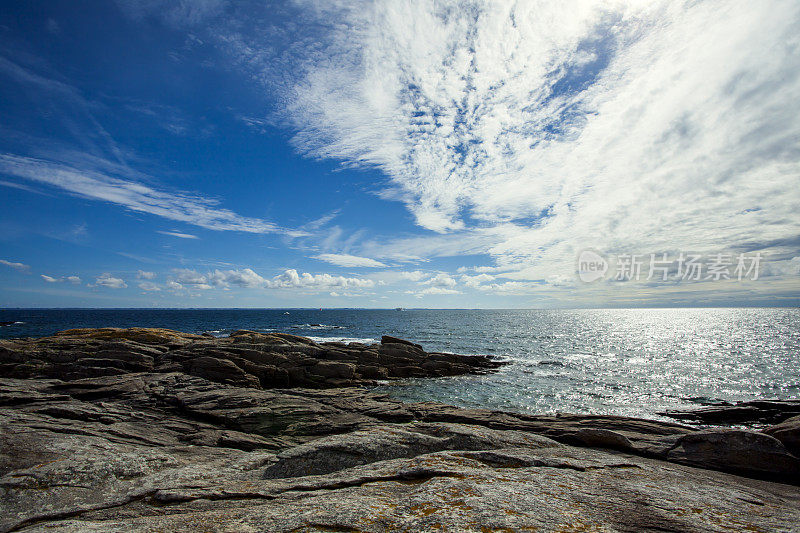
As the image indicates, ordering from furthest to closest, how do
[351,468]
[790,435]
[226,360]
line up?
[226,360]
[790,435]
[351,468]

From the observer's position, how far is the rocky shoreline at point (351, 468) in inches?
249

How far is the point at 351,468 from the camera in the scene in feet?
30.5

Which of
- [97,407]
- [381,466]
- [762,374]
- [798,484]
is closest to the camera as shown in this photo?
[381,466]

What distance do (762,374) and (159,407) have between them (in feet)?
250

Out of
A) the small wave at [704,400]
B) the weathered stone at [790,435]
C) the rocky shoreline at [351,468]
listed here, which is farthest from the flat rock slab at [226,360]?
the weathered stone at [790,435]

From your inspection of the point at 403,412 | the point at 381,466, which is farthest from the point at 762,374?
the point at 381,466

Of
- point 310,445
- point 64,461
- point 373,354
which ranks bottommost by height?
point 373,354

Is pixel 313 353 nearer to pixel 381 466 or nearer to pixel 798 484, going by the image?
pixel 381 466

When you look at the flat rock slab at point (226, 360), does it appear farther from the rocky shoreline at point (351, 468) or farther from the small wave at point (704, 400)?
the small wave at point (704, 400)

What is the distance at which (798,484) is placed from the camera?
11609 mm

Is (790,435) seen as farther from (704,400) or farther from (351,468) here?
(704,400)

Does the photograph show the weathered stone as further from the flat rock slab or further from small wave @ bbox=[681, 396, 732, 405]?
the flat rock slab

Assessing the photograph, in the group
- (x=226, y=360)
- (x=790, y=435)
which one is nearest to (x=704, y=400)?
(x=790, y=435)

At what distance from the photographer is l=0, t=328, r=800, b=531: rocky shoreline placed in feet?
20.7
